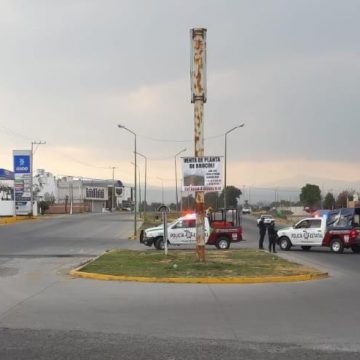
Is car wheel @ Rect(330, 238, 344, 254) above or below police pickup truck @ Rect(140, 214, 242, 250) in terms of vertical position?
below

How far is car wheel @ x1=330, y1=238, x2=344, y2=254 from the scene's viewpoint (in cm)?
3001

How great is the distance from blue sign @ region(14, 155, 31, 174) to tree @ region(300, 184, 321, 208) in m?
74.9

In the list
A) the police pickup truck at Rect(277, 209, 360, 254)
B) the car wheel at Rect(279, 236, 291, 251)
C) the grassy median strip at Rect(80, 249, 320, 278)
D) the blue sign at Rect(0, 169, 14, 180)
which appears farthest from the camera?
the blue sign at Rect(0, 169, 14, 180)

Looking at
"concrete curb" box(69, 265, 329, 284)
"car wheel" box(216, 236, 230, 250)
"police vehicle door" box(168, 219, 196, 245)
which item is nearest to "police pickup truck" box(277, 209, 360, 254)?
"car wheel" box(216, 236, 230, 250)

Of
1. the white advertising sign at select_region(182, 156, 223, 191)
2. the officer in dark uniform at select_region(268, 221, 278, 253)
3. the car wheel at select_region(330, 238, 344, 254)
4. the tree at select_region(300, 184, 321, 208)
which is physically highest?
the tree at select_region(300, 184, 321, 208)

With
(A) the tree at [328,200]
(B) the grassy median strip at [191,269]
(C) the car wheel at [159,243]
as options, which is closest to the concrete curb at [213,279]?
(B) the grassy median strip at [191,269]

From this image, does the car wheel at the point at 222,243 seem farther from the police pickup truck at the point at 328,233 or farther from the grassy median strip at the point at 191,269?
the grassy median strip at the point at 191,269

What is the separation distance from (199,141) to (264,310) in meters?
8.75

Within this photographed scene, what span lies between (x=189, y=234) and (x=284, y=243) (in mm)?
5253

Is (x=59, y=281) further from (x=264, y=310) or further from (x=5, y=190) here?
(x=5, y=190)

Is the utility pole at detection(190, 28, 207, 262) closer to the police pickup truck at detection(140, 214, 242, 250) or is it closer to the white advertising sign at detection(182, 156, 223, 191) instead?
the white advertising sign at detection(182, 156, 223, 191)

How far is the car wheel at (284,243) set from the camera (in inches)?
1270

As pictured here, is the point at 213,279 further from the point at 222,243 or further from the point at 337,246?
the point at 337,246

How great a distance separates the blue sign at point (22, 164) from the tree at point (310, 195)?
74.9 m
